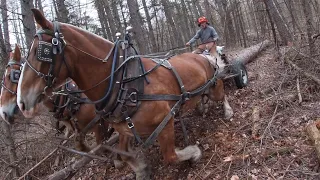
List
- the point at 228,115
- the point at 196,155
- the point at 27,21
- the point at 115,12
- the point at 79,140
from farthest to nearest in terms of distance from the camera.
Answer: the point at 115,12 < the point at 27,21 < the point at 228,115 < the point at 79,140 < the point at 196,155

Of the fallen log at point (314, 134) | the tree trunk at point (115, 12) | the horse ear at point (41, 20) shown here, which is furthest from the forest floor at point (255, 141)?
the tree trunk at point (115, 12)

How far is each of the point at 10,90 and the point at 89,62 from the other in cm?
129

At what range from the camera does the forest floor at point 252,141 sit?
3.98 m

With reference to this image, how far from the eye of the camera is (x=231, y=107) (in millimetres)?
6434

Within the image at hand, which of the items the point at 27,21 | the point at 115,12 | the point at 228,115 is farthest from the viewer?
the point at 115,12

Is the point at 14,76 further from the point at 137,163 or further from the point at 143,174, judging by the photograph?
the point at 143,174

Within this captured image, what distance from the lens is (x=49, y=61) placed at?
3.05 m

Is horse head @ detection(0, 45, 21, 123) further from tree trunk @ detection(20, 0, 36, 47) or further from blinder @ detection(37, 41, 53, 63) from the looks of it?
tree trunk @ detection(20, 0, 36, 47)

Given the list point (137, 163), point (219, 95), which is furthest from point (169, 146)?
point (219, 95)

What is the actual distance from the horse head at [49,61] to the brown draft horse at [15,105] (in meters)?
0.32

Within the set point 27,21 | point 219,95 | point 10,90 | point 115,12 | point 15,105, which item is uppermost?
point 115,12

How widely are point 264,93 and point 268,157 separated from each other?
258 centimetres

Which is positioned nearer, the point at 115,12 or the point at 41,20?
the point at 41,20

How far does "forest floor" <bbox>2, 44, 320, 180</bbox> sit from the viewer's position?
3980 mm
